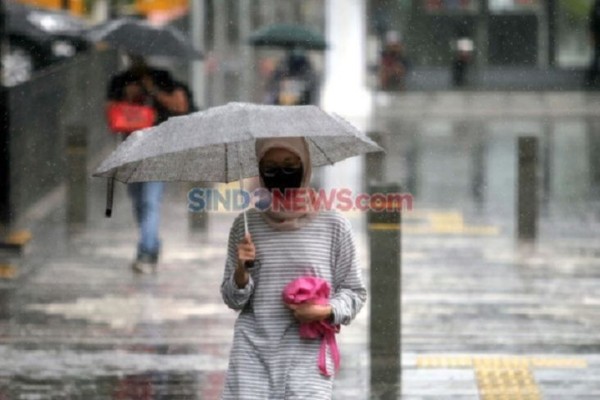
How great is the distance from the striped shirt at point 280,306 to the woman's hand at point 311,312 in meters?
0.05

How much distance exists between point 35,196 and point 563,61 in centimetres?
2449

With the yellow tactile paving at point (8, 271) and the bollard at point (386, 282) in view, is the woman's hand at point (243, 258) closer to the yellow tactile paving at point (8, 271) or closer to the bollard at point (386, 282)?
the bollard at point (386, 282)

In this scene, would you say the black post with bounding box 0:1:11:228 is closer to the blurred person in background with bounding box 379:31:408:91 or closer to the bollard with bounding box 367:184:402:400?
the bollard with bounding box 367:184:402:400

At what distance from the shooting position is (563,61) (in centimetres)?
4122

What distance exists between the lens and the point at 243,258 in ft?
19.7

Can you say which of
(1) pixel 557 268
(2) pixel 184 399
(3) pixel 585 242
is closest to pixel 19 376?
(2) pixel 184 399

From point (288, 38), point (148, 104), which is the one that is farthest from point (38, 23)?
point (148, 104)

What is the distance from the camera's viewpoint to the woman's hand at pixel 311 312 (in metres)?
6.02

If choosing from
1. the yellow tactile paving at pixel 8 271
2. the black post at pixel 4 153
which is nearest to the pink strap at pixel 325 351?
the yellow tactile paving at pixel 8 271

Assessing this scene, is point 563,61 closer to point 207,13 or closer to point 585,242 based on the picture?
point 207,13

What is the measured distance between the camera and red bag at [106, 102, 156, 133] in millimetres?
14312

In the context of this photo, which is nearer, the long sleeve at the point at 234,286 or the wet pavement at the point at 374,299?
the long sleeve at the point at 234,286

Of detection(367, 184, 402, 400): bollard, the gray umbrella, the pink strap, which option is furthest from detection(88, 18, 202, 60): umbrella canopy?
the pink strap

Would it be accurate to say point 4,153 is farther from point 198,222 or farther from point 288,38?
point 288,38
